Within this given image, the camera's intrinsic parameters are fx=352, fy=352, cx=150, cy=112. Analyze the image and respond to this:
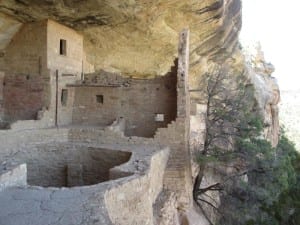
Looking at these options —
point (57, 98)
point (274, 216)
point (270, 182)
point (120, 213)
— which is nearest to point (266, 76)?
point (274, 216)

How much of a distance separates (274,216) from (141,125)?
625 cm

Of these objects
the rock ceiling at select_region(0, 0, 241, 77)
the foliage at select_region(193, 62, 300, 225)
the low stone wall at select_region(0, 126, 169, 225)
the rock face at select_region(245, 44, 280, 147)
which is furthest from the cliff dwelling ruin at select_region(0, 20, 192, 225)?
the rock face at select_region(245, 44, 280, 147)

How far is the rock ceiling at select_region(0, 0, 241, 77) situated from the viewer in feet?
25.8

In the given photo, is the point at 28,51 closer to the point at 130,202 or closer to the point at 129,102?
the point at 129,102

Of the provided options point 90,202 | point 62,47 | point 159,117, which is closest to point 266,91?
point 159,117

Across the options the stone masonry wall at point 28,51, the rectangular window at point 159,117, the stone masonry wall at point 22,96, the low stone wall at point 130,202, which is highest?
the stone masonry wall at point 28,51

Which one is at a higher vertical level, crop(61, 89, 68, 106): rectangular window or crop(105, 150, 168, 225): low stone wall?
crop(61, 89, 68, 106): rectangular window

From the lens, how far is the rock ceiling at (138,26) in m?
7.87

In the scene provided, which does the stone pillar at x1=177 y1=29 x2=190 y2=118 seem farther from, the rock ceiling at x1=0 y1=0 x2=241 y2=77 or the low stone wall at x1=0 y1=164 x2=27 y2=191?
the low stone wall at x1=0 y1=164 x2=27 y2=191

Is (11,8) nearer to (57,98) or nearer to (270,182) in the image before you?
(57,98)

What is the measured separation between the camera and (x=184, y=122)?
7664 mm

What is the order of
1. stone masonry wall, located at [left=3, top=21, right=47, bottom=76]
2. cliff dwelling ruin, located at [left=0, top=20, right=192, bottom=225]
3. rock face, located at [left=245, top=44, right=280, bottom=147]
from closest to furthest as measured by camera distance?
cliff dwelling ruin, located at [left=0, top=20, right=192, bottom=225], stone masonry wall, located at [left=3, top=21, right=47, bottom=76], rock face, located at [left=245, top=44, right=280, bottom=147]

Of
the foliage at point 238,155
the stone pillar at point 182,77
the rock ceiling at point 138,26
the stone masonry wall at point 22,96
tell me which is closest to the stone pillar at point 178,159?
the stone pillar at point 182,77

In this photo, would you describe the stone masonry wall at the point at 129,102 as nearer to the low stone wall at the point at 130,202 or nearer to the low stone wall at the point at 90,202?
the low stone wall at the point at 90,202
